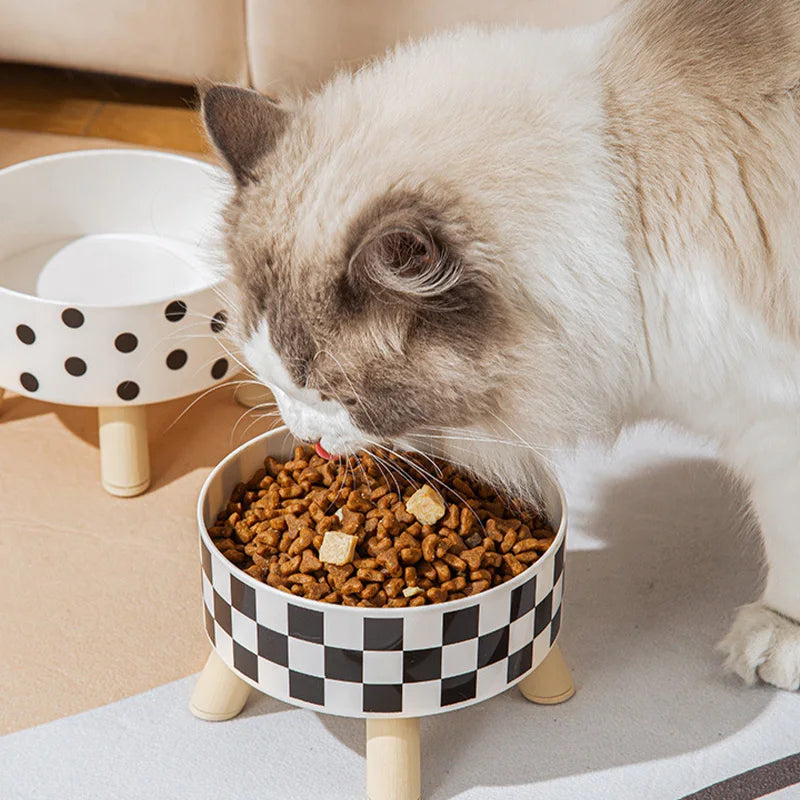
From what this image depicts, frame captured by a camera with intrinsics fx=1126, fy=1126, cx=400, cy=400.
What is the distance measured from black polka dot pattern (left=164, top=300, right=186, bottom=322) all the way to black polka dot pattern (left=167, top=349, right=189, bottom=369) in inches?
1.8

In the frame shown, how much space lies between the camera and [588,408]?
1.08 meters

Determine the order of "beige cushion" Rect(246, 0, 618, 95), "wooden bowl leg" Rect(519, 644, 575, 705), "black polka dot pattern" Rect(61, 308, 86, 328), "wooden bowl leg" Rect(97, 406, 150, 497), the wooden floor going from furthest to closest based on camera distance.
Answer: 1. the wooden floor
2. "beige cushion" Rect(246, 0, 618, 95)
3. "wooden bowl leg" Rect(97, 406, 150, 497)
4. "black polka dot pattern" Rect(61, 308, 86, 328)
5. "wooden bowl leg" Rect(519, 644, 575, 705)

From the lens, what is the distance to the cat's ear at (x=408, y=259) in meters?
→ 0.88

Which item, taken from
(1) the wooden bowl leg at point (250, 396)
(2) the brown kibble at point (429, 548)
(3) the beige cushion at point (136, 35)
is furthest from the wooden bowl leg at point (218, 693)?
(3) the beige cushion at point (136, 35)

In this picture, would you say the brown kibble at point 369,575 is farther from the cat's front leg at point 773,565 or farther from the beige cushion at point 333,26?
the beige cushion at point 333,26

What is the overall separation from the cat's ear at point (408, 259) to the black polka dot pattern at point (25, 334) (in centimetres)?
69

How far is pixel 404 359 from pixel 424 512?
0.75 feet

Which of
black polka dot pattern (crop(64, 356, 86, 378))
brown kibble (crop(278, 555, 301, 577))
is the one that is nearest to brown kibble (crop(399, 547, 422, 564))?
brown kibble (crop(278, 555, 301, 577))

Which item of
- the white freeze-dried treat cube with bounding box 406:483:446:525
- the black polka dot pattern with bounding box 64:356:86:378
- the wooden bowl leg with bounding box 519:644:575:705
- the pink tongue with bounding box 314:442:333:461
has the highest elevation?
the pink tongue with bounding box 314:442:333:461

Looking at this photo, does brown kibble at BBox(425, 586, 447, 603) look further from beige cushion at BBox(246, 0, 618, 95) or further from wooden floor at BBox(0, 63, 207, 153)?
wooden floor at BBox(0, 63, 207, 153)

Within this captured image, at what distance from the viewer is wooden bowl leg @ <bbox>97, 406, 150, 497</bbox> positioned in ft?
5.03

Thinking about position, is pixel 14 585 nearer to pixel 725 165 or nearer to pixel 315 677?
pixel 315 677

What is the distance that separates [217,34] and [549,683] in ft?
5.17

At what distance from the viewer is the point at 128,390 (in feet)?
4.86
